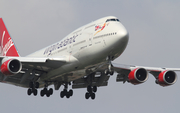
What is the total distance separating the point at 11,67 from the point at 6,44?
16189 millimetres

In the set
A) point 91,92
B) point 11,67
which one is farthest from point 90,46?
point 91,92

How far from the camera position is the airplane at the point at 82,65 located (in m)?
33.6

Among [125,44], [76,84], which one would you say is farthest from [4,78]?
[125,44]

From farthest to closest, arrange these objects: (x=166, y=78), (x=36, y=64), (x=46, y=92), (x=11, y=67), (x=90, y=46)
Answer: (x=46, y=92) → (x=166, y=78) → (x=36, y=64) → (x=11, y=67) → (x=90, y=46)

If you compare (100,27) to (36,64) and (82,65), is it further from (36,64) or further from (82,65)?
(36,64)

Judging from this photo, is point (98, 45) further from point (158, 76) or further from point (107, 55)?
point (158, 76)

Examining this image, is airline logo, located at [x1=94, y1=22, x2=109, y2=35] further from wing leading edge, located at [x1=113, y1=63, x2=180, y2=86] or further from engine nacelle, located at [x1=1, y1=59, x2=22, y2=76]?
engine nacelle, located at [x1=1, y1=59, x2=22, y2=76]

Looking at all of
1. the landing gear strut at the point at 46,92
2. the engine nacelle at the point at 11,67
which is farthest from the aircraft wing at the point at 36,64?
the landing gear strut at the point at 46,92

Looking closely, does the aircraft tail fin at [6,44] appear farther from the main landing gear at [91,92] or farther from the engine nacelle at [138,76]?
the engine nacelle at [138,76]

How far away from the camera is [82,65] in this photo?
3559 cm

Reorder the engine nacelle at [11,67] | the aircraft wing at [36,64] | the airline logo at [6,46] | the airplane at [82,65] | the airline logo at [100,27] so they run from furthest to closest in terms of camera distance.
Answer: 1. the airline logo at [6,46]
2. the aircraft wing at [36,64]
3. the engine nacelle at [11,67]
4. the airline logo at [100,27]
5. the airplane at [82,65]

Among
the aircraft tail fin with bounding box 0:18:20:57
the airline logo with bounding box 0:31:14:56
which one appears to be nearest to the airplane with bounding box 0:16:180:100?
the aircraft tail fin with bounding box 0:18:20:57

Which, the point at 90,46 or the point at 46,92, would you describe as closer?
the point at 90,46

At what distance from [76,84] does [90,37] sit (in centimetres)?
1118
